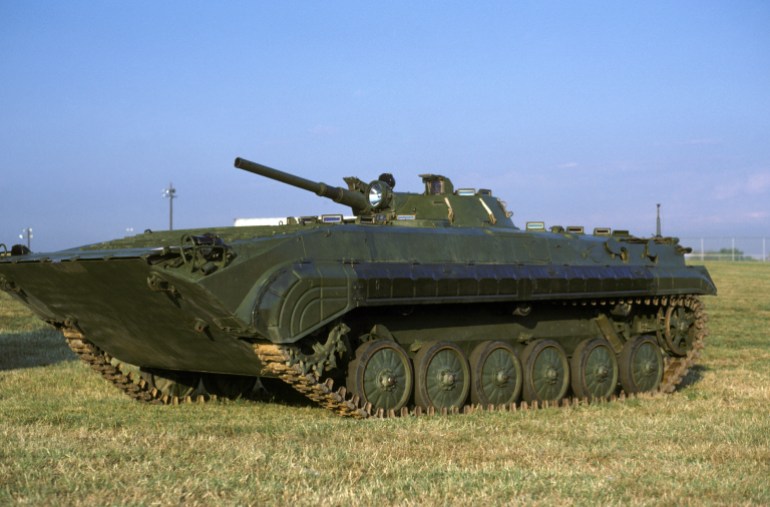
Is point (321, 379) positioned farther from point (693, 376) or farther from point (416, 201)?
point (693, 376)

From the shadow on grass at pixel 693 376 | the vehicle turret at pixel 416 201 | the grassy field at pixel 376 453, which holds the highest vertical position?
the vehicle turret at pixel 416 201

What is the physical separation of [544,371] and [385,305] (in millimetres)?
3730

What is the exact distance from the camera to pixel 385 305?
13828mm

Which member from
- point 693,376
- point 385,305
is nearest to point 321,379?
point 385,305

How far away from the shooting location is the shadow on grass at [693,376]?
19.1m

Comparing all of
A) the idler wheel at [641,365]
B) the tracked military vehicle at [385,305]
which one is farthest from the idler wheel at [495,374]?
the idler wheel at [641,365]

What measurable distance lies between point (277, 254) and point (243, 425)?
2073mm

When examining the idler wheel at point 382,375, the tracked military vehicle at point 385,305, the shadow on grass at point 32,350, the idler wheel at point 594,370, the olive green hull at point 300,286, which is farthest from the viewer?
the shadow on grass at point 32,350

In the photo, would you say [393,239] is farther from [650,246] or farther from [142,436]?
[650,246]

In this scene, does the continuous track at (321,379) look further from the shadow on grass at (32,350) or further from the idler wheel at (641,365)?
the shadow on grass at (32,350)

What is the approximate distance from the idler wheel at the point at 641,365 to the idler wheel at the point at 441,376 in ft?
11.3

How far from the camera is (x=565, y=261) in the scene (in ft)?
55.0

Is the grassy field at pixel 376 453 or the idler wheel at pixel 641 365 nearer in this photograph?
the grassy field at pixel 376 453

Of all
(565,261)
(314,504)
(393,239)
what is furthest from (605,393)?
(314,504)
